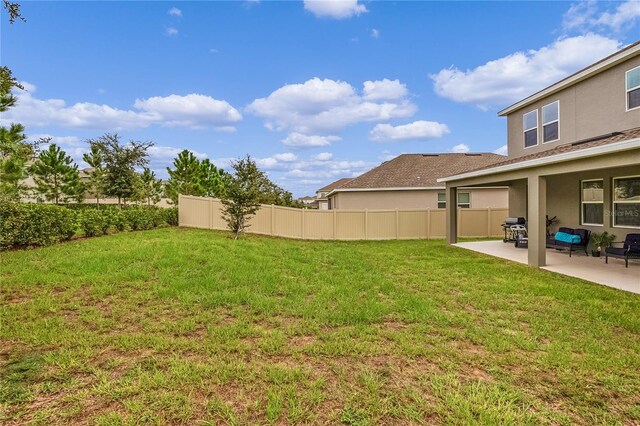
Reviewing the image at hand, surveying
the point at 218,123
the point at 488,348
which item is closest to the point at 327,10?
the point at 218,123

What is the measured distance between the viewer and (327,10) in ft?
40.5

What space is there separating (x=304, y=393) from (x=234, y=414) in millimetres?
602

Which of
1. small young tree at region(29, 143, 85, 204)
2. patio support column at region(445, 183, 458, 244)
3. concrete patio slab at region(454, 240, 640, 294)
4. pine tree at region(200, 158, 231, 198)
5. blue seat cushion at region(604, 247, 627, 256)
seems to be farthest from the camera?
pine tree at region(200, 158, 231, 198)

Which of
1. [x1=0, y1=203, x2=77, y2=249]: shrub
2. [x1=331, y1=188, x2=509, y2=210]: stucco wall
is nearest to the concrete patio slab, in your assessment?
[x1=331, y1=188, x2=509, y2=210]: stucco wall

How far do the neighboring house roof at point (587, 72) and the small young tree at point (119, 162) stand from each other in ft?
60.6

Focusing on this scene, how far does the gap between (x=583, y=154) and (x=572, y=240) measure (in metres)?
4.22

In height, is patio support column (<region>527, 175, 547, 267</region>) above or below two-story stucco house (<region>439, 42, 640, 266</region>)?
below

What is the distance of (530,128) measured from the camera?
1231 centimetres

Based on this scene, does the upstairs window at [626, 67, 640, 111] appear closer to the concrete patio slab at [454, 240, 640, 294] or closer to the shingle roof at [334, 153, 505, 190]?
the concrete patio slab at [454, 240, 640, 294]

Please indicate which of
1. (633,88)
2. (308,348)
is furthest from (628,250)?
(308,348)

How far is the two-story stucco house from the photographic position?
744 centimetres

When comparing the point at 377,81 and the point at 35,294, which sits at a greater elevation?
the point at 377,81

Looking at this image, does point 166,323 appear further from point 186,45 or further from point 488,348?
point 186,45

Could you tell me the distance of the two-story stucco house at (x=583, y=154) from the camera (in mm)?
7441
